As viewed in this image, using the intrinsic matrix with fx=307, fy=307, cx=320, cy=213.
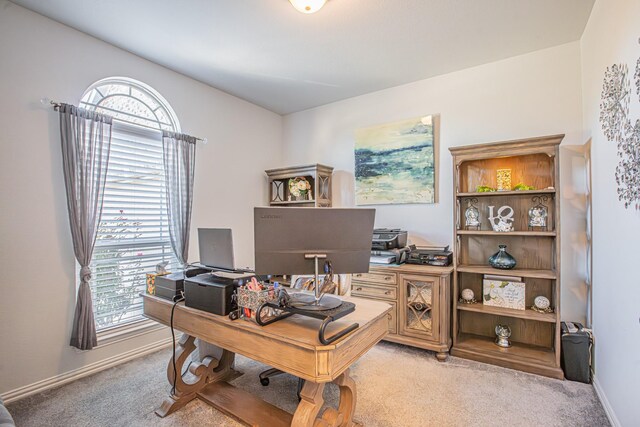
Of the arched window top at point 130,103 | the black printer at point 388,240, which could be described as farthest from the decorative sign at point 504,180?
the arched window top at point 130,103

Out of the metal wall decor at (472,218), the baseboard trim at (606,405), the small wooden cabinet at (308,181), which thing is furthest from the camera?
the small wooden cabinet at (308,181)

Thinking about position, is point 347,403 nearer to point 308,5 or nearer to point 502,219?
point 502,219

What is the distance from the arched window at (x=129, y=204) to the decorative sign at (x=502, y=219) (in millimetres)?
3184

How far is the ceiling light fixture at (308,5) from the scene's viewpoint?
204 cm

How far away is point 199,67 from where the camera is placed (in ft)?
10.2

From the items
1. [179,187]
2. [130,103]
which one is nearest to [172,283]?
[179,187]

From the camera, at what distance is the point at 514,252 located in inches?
113

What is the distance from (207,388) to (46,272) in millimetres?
1501

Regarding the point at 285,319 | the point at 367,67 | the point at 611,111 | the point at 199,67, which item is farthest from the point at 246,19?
the point at 611,111

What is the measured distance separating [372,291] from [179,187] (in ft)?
7.23

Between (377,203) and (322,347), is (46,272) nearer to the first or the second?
(322,347)

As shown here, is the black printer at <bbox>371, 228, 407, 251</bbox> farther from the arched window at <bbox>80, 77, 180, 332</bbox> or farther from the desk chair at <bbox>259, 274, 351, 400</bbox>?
the arched window at <bbox>80, 77, 180, 332</bbox>

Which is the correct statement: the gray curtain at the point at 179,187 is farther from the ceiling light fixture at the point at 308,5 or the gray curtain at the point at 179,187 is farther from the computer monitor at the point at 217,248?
the ceiling light fixture at the point at 308,5

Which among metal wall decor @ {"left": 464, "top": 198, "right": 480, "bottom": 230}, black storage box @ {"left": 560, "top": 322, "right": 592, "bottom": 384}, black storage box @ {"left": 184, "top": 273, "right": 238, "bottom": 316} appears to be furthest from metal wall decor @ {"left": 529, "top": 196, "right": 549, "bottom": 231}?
black storage box @ {"left": 184, "top": 273, "right": 238, "bottom": 316}
